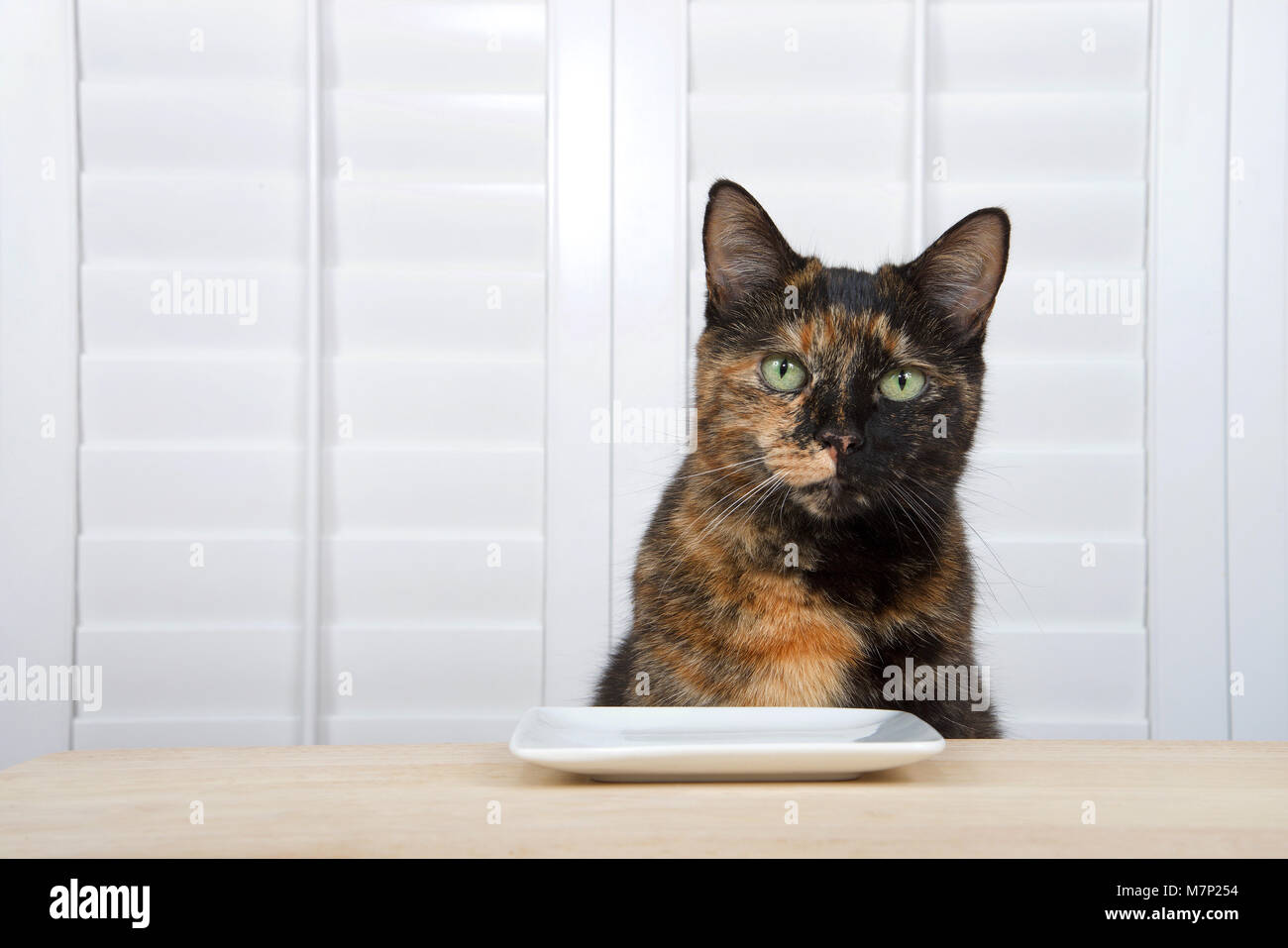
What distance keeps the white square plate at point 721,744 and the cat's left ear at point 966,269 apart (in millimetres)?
714

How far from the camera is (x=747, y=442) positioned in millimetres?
1304

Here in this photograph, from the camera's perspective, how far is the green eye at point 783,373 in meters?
1.29

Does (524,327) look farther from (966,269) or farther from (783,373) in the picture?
(966,269)

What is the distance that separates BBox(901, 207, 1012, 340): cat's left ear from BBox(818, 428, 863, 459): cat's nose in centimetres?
28

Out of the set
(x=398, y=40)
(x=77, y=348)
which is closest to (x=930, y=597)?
(x=398, y=40)

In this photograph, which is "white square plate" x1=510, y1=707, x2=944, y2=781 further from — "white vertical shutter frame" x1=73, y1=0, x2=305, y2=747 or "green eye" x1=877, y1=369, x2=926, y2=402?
"white vertical shutter frame" x1=73, y1=0, x2=305, y2=747

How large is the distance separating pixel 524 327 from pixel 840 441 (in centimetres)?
78

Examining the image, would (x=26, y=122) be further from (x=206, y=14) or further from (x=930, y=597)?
(x=930, y=597)

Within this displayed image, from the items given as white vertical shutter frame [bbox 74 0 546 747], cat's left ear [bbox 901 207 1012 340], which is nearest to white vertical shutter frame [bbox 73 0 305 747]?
white vertical shutter frame [bbox 74 0 546 747]

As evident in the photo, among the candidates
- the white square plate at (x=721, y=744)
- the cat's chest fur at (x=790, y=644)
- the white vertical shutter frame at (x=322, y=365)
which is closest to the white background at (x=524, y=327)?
the white vertical shutter frame at (x=322, y=365)

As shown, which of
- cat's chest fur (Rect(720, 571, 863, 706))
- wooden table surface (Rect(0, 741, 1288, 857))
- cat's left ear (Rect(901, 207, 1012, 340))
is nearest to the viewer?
wooden table surface (Rect(0, 741, 1288, 857))

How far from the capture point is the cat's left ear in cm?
130

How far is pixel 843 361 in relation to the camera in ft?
4.18
